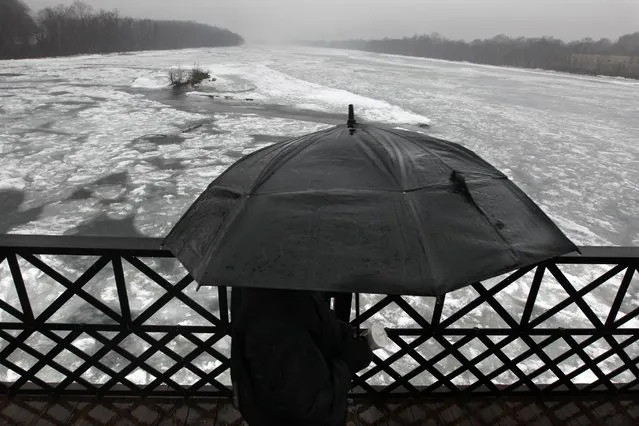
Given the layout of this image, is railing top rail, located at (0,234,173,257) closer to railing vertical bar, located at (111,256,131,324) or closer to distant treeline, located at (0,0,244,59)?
railing vertical bar, located at (111,256,131,324)

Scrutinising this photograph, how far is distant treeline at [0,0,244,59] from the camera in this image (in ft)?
198

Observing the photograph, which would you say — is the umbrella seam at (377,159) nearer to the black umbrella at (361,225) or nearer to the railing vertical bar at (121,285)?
the black umbrella at (361,225)

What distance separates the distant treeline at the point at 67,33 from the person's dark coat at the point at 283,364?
67490 millimetres

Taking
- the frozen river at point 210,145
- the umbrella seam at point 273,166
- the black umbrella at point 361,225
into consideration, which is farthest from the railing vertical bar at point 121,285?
the frozen river at point 210,145

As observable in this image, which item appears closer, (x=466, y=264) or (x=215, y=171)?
(x=466, y=264)

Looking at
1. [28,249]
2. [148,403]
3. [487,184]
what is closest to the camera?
[487,184]

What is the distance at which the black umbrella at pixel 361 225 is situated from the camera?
4.26 ft

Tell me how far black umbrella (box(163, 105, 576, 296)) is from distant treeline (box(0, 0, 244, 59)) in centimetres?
6720

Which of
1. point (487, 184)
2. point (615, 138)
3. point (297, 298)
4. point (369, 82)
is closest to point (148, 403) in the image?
point (297, 298)

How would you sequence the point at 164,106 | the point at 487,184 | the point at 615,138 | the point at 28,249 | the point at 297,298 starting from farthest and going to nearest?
the point at 164,106, the point at 615,138, the point at 28,249, the point at 487,184, the point at 297,298

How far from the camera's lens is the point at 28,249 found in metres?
2.17

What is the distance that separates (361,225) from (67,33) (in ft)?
286

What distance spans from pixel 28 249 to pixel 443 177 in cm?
207

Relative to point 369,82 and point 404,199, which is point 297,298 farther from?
point 369,82
